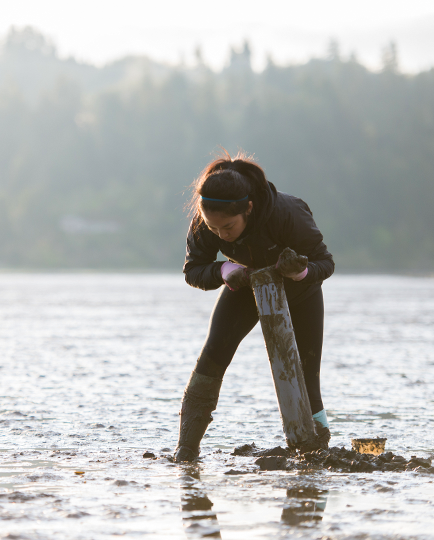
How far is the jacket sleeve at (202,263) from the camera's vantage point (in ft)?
13.9

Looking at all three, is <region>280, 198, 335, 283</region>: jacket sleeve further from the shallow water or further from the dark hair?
the shallow water

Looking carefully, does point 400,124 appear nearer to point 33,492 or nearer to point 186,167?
point 186,167

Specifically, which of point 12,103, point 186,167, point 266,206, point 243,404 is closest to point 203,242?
point 266,206

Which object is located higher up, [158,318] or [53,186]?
[53,186]

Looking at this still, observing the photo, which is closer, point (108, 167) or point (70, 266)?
point (70, 266)

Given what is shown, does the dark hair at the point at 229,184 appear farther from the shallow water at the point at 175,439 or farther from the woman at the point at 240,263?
the shallow water at the point at 175,439

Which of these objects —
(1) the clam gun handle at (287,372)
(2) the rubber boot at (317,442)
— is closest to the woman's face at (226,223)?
(1) the clam gun handle at (287,372)

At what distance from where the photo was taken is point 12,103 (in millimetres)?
92562

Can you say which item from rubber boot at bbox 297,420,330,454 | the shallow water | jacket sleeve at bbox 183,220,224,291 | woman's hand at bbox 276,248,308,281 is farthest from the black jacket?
the shallow water

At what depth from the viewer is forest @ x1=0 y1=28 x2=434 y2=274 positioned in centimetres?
7906

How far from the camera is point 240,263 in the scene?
4332 mm

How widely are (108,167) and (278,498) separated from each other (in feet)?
285

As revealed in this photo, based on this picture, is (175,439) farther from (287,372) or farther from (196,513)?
(196,513)

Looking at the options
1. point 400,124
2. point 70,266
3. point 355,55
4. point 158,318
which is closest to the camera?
point 158,318
